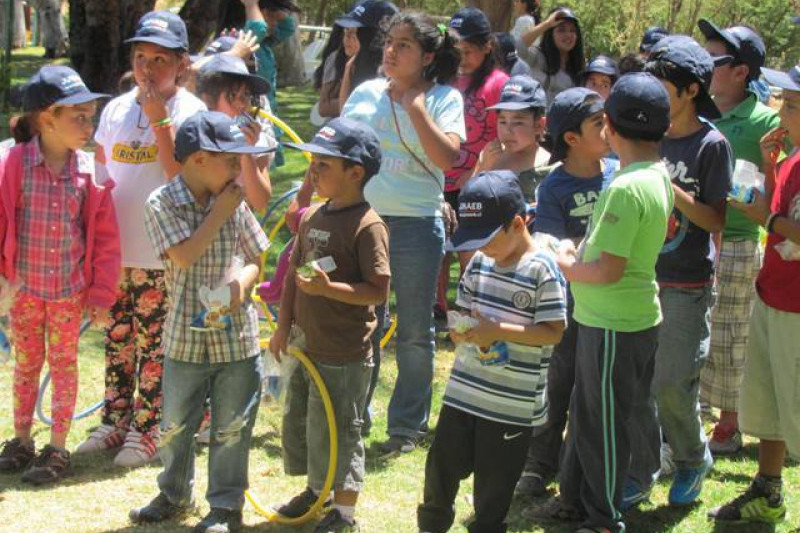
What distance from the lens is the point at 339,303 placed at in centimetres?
461

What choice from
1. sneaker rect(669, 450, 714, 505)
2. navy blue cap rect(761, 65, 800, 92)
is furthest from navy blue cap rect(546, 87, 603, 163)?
sneaker rect(669, 450, 714, 505)

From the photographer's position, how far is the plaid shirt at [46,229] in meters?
5.18

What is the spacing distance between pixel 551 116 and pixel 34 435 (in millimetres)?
3240

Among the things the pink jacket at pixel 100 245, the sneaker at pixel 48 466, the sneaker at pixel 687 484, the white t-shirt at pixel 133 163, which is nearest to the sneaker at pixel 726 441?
the sneaker at pixel 687 484

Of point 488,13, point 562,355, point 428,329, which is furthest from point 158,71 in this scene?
point 488,13

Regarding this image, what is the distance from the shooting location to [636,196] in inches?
164

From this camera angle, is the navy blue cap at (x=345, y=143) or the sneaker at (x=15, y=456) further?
the sneaker at (x=15, y=456)

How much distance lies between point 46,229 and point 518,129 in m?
2.40

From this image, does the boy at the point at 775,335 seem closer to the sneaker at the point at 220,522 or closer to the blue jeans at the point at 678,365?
the blue jeans at the point at 678,365

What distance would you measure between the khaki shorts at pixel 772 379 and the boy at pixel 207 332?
7.33 feet

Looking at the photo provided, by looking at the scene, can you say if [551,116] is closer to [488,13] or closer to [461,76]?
[461,76]

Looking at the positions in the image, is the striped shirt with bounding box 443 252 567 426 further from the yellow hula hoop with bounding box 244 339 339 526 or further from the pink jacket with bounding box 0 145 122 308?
the pink jacket with bounding box 0 145 122 308

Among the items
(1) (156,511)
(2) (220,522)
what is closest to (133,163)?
(1) (156,511)

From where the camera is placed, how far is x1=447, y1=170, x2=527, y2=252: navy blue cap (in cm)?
411
